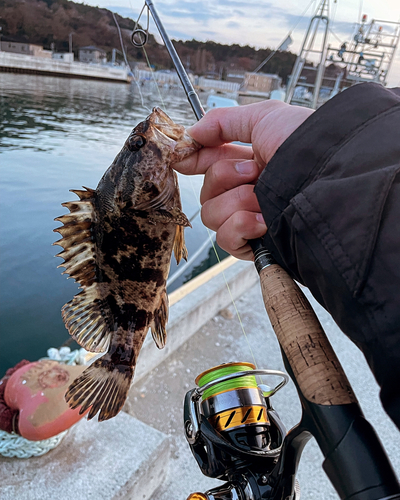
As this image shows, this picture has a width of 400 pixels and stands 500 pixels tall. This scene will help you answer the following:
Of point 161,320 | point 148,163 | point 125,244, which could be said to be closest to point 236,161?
point 148,163

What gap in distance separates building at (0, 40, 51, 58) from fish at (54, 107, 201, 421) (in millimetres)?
27887

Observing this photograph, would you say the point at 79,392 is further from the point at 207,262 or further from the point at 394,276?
the point at 207,262

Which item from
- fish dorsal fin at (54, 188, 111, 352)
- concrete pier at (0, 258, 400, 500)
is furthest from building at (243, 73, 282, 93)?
fish dorsal fin at (54, 188, 111, 352)

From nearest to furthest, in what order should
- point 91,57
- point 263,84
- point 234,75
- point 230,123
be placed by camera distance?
point 230,123, point 263,84, point 234,75, point 91,57

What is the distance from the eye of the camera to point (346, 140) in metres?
1.10

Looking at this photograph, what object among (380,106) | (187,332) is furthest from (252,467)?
(187,332)

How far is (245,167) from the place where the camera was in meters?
1.80

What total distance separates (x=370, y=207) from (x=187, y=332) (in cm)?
361

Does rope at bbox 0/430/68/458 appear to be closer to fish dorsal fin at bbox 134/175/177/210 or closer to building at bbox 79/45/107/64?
fish dorsal fin at bbox 134/175/177/210

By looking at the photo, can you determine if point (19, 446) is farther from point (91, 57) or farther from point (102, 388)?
point (91, 57)

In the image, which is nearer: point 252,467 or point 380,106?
point 380,106

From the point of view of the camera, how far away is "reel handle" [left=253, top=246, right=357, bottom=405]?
3.07ft

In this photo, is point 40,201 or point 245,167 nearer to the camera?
point 245,167

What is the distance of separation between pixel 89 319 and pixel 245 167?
3.60 feet
